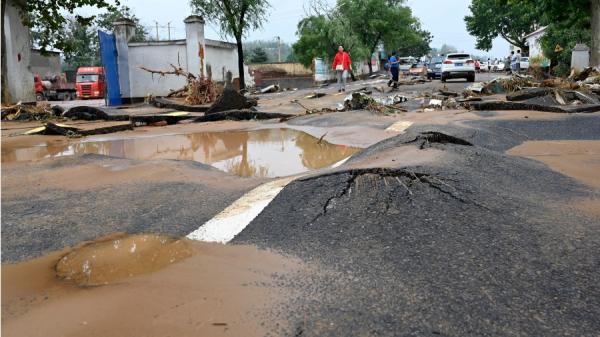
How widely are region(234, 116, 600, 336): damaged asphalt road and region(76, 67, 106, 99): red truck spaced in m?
32.6

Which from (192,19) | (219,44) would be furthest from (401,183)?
(219,44)

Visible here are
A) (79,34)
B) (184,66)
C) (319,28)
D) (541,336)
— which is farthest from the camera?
(79,34)

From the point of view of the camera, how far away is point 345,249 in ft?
10.5

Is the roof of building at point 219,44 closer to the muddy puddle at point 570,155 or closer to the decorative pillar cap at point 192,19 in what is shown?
the decorative pillar cap at point 192,19

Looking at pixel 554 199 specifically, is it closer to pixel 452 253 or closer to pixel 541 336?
pixel 452 253

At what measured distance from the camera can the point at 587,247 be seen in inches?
122

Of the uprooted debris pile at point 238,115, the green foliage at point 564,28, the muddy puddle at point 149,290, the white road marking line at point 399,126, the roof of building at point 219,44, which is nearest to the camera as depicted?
the muddy puddle at point 149,290

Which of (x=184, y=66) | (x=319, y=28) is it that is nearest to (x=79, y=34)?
(x=319, y=28)

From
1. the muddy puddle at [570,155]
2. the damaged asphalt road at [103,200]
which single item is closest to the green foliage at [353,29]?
the muddy puddle at [570,155]

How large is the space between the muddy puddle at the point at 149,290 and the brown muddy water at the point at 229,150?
115 inches

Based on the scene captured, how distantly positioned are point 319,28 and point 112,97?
20887 millimetres

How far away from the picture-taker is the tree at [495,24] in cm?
5772

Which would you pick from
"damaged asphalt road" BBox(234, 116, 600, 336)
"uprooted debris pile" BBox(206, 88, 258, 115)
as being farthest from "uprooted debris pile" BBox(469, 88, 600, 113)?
"damaged asphalt road" BBox(234, 116, 600, 336)

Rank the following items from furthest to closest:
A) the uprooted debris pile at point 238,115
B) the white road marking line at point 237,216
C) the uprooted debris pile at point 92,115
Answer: the uprooted debris pile at point 92,115 < the uprooted debris pile at point 238,115 < the white road marking line at point 237,216
